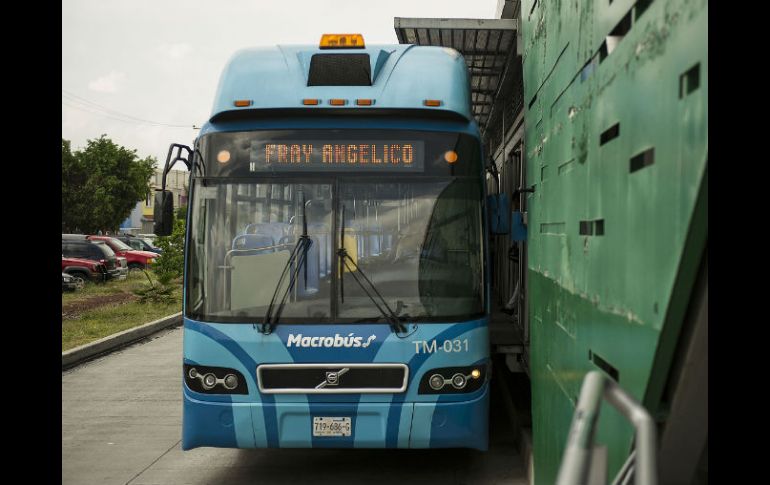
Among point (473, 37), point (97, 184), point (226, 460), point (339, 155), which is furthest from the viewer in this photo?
point (97, 184)

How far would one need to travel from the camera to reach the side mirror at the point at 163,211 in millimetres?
6570

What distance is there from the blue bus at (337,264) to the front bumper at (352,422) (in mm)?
10

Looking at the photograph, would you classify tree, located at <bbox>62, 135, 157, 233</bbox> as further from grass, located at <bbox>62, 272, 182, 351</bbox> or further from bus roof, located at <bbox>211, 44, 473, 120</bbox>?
bus roof, located at <bbox>211, 44, 473, 120</bbox>

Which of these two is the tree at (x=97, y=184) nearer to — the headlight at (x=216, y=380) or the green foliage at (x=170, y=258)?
the green foliage at (x=170, y=258)

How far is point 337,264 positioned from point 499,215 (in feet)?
4.70

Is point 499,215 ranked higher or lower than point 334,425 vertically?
higher

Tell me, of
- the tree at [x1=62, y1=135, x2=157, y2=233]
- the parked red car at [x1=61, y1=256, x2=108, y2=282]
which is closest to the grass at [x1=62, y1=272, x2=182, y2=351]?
the parked red car at [x1=61, y1=256, x2=108, y2=282]

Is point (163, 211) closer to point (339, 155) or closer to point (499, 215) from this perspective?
point (339, 155)

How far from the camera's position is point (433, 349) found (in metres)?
5.96

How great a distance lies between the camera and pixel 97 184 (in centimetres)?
4522

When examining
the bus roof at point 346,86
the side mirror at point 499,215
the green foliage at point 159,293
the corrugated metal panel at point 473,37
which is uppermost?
the corrugated metal panel at point 473,37

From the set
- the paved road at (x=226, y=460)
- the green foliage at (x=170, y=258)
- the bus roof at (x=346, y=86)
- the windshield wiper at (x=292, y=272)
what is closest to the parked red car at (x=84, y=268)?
the green foliage at (x=170, y=258)

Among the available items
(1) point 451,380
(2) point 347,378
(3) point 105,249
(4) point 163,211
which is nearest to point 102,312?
(3) point 105,249
